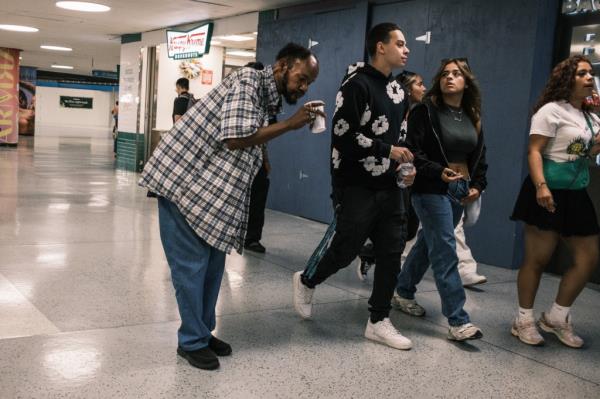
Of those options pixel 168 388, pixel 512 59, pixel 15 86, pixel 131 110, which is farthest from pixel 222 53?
pixel 168 388

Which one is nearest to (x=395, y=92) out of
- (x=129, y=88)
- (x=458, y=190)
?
(x=458, y=190)

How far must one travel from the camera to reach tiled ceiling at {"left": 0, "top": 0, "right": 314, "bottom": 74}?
9680 millimetres

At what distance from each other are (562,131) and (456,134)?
21.2 inches

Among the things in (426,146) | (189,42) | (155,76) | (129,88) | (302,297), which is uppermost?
(189,42)

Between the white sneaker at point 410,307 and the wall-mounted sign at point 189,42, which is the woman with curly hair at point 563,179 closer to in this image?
the white sneaker at point 410,307

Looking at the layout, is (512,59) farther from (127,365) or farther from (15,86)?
(15,86)

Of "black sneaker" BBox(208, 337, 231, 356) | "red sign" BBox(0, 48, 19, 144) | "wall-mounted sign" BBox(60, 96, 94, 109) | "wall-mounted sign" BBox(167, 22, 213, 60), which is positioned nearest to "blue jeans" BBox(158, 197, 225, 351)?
"black sneaker" BBox(208, 337, 231, 356)

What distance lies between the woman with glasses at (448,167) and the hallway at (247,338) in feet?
1.04

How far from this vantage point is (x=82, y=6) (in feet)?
34.4

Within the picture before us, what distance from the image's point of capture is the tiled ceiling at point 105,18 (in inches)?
381

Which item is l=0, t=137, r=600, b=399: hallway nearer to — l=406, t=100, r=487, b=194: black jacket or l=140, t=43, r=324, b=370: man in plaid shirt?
l=140, t=43, r=324, b=370: man in plaid shirt

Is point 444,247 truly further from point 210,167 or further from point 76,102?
point 76,102

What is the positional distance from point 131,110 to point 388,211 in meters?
11.4

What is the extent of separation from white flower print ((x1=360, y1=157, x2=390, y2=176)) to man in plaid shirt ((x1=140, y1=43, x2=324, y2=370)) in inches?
22.1
